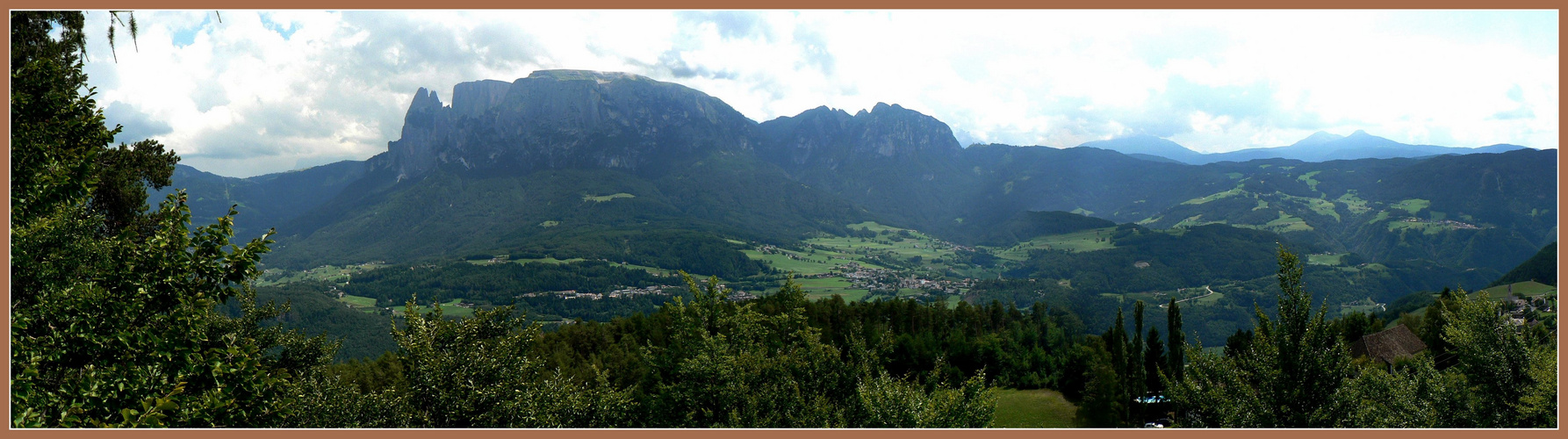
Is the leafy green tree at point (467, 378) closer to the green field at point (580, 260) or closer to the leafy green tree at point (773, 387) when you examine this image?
the leafy green tree at point (773, 387)

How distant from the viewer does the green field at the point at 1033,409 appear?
43.8m

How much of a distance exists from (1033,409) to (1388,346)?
25.7 meters

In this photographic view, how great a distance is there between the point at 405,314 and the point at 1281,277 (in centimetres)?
1510

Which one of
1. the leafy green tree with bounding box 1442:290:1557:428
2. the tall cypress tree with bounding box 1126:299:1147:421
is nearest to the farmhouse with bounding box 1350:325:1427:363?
the tall cypress tree with bounding box 1126:299:1147:421

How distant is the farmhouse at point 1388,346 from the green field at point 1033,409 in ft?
66.6

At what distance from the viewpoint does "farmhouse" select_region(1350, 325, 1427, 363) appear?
153 ft

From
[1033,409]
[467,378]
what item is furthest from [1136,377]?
[467,378]

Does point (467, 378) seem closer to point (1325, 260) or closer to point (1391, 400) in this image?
point (1391, 400)

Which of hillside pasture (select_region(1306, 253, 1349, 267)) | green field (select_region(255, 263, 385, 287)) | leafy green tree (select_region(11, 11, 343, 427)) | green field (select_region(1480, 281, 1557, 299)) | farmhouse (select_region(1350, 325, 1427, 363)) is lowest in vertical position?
hillside pasture (select_region(1306, 253, 1349, 267))

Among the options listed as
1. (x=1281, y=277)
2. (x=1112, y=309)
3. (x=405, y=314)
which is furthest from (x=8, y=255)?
(x=1112, y=309)

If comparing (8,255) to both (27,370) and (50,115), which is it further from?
(50,115)

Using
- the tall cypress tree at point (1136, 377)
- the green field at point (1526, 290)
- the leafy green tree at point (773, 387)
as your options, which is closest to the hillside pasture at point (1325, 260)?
the green field at point (1526, 290)

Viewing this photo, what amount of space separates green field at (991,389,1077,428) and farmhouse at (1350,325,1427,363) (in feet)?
66.6

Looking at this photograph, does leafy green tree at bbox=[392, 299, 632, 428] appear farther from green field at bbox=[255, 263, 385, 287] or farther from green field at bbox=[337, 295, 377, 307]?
green field at bbox=[255, 263, 385, 287]
